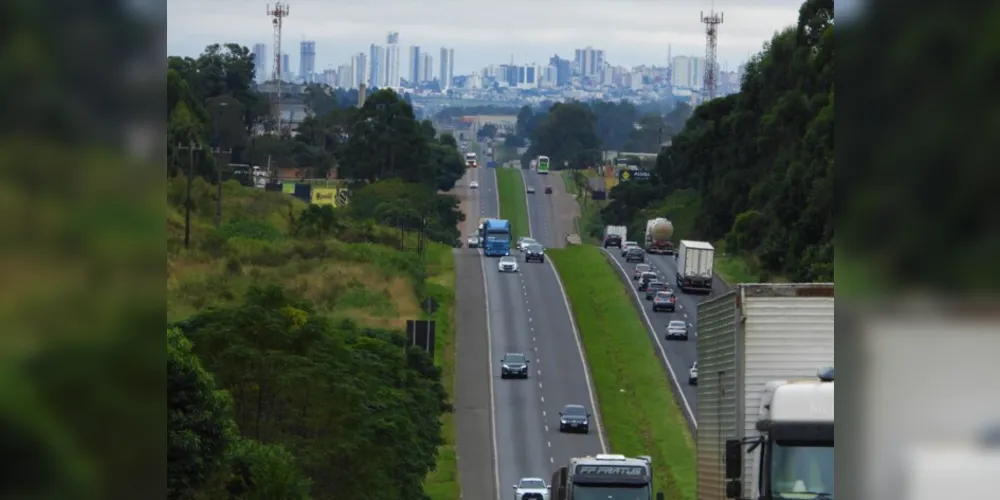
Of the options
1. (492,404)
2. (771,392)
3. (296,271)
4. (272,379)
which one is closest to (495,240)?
(492,404)

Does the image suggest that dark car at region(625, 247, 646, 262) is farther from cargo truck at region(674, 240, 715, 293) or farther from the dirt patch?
the dirt patch

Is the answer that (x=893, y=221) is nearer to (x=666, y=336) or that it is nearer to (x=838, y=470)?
(x=838, y=470)

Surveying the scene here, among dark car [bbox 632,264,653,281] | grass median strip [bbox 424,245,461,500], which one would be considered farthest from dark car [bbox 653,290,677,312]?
grass median strip [bbox 424,245,461,500]

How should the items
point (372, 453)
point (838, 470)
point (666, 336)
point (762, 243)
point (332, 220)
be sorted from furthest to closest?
point (666, 336) < point (332, 220) < point (762, 243) < point (372, 453) < point (838, 470)

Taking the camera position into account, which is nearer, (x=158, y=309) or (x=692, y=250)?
(x=158, y=309)

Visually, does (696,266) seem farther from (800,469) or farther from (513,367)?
(800,469)

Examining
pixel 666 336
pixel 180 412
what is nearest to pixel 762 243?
pixel 666 336
